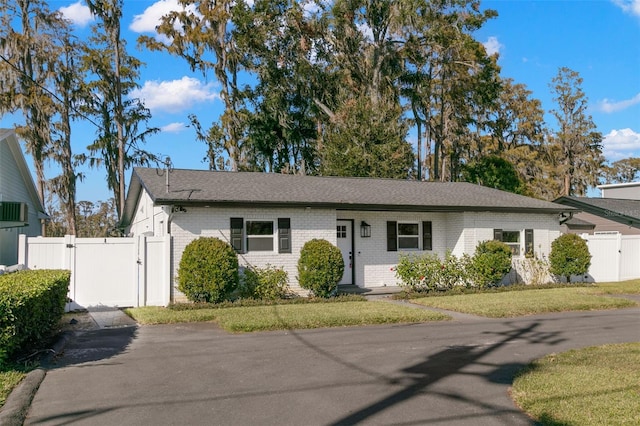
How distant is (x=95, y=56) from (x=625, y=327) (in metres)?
30.4

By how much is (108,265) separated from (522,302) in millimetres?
10824

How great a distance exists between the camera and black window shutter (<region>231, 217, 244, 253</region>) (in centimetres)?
1545

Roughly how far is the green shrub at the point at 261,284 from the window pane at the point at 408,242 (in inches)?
203

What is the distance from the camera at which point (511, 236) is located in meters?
19.4

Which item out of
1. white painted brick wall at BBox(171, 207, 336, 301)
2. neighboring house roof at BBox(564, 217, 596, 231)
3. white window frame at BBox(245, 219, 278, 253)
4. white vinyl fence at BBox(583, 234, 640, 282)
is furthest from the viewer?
neighboring house roof at BBox(564, 217, 596, 231)

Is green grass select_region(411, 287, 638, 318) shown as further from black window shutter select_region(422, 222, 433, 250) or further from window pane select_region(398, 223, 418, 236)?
window pane select_region(398, 223, 418, 236)

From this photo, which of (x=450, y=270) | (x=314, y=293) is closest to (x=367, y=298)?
(x=314, y=293)

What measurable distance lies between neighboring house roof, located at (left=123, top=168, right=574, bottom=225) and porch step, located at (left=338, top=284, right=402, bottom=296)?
8.75ft

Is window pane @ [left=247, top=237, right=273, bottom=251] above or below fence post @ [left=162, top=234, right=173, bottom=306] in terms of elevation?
above

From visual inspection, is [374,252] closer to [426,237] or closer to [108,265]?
[426,237]

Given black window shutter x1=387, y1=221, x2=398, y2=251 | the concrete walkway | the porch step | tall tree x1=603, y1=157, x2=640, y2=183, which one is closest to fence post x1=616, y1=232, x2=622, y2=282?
black window shutter x1=387, y1=221, x2=398, y2=251

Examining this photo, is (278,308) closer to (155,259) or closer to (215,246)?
(215,246)

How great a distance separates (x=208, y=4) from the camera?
3241 centimetres

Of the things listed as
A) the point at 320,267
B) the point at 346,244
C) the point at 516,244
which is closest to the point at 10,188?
the point at 346,244
